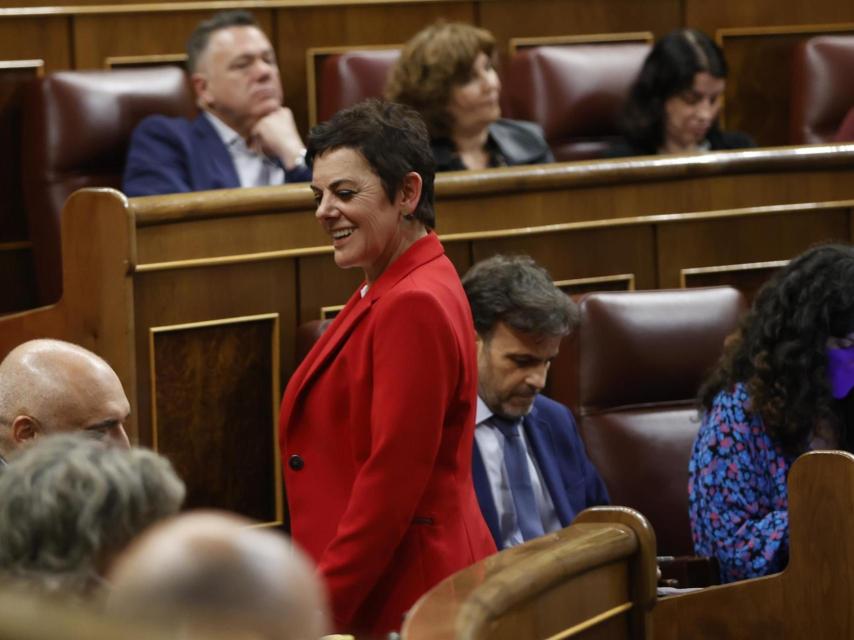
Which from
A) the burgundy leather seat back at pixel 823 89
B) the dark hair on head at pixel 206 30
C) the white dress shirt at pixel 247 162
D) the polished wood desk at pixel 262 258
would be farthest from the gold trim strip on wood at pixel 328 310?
the burgundy leather seat back at pixel 823 89

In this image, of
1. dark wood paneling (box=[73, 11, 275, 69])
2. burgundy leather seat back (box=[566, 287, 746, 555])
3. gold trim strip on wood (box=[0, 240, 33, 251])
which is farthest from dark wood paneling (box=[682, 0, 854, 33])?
gold trim strip on wood (box=[0, 240, 33, 251])

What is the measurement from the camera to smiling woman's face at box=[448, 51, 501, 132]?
76.2 inches

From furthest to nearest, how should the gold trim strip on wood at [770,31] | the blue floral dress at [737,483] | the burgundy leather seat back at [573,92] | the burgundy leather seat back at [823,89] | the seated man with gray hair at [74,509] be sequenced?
the gold trim strip on wood at [770,31] < the burgundy leather seat back at [823,89] < the burgundy leather seat back at [573,92] < the blue floral dress at [737,483] < the seated man with gray hair at [74,509]

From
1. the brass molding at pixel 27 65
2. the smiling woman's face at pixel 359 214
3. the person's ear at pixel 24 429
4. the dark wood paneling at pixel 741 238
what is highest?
the brass molding at pixel 27 65

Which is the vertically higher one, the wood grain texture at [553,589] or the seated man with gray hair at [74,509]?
the seated man with gray hair at [74,509]

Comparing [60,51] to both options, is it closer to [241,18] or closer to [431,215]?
[241,18]

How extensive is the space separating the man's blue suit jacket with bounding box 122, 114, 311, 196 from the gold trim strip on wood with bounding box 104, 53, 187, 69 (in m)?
0.27

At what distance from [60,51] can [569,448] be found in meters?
1.03

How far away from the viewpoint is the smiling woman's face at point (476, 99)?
6.35ft

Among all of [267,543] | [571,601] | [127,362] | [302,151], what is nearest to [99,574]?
[267,543]

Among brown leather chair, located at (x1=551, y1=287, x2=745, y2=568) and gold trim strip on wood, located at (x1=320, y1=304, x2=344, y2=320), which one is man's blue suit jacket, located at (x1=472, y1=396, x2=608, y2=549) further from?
gold trim strip on wood, located at (x1=320, y1=304, x2=344, y2=320)

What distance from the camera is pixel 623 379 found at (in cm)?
160

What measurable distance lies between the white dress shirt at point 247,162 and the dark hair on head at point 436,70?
0.18 meters

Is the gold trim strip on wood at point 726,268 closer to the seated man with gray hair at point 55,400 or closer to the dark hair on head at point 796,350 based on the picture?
the dark hair on head at point 796,350
